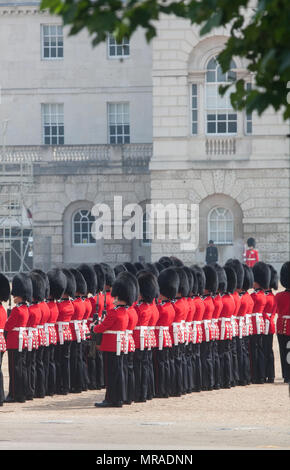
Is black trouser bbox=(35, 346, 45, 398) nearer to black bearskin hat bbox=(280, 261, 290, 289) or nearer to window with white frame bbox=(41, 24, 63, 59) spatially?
black bearskin hat bbox=(280, 261, 290, 289)

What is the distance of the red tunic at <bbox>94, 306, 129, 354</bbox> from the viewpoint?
1288cm

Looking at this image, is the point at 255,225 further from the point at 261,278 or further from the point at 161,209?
the point at 261,278

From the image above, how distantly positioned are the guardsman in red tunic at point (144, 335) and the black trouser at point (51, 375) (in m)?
1.16

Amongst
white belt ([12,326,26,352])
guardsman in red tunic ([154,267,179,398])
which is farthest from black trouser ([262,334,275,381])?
white belt ([12,326,26,352])

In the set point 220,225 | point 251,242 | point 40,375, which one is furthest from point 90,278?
point 220,225

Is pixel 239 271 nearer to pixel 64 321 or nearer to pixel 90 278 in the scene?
pixel 90 278

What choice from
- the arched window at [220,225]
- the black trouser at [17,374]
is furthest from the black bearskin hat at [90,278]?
the arched window at [220,225]

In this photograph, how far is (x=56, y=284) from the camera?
1436cm

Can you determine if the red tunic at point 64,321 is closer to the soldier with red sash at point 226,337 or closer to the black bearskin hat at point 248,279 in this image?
the soldier with red sash at point 226,337

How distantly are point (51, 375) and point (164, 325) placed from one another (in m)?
1.45

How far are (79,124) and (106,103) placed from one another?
1.07 m

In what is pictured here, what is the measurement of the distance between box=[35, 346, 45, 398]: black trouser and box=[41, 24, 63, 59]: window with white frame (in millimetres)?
27504

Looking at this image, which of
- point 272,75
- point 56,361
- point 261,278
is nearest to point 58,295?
point 56,361

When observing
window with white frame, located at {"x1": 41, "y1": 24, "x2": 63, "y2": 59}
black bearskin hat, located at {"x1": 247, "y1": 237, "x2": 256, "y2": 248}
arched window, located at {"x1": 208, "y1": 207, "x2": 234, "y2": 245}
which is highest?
window with white frame, located at {"x1": 41, "y1": 24, "x2": 63, "y2": 59}
